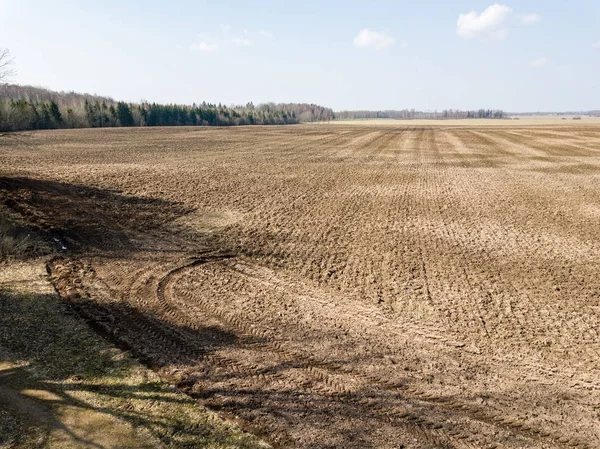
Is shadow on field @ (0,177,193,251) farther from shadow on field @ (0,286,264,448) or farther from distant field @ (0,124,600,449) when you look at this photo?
shadow on field @ (0,286,264,448)

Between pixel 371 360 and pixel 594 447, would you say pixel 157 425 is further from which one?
pixel 594 447

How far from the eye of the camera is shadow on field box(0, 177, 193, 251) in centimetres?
1450

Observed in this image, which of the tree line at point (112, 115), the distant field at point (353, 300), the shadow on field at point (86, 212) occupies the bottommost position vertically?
the distant field at point (353, 300)

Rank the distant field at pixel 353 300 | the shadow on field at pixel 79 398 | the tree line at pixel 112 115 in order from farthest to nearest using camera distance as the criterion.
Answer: the tree line at pixel 112 115 → the distant field at pixel 353 300 → the shadow on field at pixel 79 398

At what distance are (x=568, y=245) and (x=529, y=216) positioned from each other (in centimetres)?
380

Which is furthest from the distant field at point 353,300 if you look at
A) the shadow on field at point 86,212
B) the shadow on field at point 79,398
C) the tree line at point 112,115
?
the tree line at point 112,115

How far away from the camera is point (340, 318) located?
958 centimetres

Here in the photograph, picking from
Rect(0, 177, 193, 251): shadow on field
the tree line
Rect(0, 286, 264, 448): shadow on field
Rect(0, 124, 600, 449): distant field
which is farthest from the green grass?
the tree line

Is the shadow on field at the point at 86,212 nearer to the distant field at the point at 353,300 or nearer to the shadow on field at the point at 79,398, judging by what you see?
the distant field at the point at 353,300

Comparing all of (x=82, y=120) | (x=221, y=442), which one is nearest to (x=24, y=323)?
(x=221, y=442)

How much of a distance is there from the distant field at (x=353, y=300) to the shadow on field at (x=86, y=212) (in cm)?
11

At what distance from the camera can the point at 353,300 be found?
34.3ft

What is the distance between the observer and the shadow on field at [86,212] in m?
14.5

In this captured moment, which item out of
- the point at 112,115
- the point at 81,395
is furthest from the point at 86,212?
the point at 112,115
